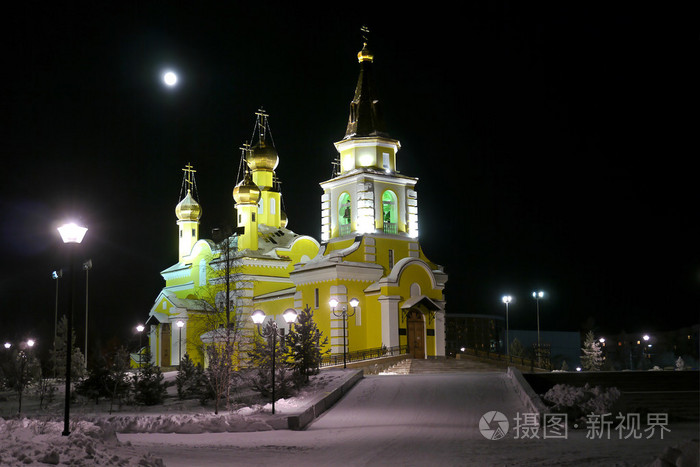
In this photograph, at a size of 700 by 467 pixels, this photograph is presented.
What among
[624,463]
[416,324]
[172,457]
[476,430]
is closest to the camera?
[624,463]

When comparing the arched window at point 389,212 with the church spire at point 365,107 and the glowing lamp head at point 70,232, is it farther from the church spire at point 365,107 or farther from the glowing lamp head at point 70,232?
the glowing lamp head at point 70,232

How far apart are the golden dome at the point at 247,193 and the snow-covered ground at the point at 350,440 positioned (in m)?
21.8

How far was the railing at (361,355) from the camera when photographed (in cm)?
3266

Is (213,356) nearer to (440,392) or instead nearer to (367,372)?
(440,392)

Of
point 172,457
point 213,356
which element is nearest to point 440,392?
point 213,356

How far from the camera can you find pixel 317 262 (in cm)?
3612

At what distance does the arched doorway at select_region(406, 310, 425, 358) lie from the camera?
35.0 m

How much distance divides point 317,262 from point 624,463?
25.8 metres

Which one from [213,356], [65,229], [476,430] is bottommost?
[476,430]

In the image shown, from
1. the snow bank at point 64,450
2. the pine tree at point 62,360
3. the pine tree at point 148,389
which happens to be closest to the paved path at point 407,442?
the snow bank at point 64,450

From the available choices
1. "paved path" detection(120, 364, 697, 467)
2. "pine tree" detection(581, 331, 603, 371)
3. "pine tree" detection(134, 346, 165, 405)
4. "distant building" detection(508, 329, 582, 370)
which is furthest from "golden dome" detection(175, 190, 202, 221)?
"distant building" detection(508, 329, 582, 370)

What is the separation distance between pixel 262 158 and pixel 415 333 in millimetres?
16537

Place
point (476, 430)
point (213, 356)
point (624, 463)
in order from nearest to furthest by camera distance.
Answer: point (624, 463) → point (476, 430) → point (213, 356)

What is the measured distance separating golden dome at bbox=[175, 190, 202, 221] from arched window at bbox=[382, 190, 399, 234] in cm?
1845
